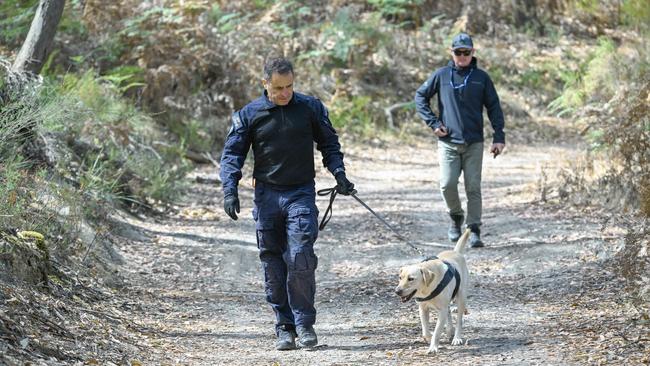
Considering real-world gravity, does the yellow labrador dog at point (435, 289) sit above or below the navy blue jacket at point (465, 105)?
below

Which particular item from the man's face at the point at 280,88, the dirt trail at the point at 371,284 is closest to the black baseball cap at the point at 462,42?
the dirt trail at the point at 371,284

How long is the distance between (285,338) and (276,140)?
1401 mm

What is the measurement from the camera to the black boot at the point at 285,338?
275 inches

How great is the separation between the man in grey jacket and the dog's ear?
413cm

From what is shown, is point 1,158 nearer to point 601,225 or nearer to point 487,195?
point 601,225

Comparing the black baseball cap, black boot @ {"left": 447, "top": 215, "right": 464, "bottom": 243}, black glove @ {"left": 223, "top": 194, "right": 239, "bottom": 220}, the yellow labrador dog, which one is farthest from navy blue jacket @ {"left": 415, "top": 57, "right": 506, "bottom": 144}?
black glove @ {"left": 223, "top": 194, "right": 239, "bottom": 220}

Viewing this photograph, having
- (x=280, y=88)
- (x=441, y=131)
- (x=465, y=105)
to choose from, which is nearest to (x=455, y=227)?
(x=441, y=131)

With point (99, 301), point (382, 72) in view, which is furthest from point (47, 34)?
point (382, 72)

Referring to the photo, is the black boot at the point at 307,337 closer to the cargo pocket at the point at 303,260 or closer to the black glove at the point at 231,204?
the cargo pocket at the point at 303,260

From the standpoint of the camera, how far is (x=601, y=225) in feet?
36.8

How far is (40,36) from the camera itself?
11016 mm

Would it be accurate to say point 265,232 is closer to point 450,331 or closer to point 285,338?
point 285,338

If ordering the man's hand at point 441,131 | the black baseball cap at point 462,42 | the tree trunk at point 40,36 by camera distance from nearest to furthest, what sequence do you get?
the black baseball cap at point 462,42
the man's hand at point 441,131
the tree trunk at point 40,36

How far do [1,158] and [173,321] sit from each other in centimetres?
219
